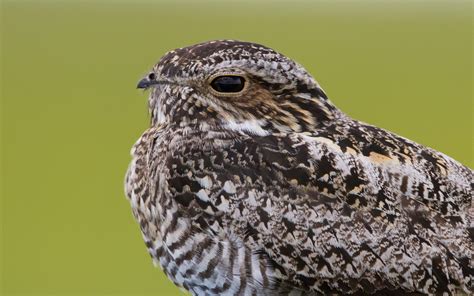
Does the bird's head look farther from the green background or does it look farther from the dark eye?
the green background

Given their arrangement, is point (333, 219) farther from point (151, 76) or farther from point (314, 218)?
point (151, 76)

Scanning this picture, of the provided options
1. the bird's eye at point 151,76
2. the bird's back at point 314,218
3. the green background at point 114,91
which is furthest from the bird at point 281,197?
the green background at point 114,91

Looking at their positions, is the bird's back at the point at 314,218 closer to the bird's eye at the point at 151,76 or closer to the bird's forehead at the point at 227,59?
the bird's forehead at the point at 227,59

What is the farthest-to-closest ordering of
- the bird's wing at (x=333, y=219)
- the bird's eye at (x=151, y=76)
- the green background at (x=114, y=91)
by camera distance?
the green background at (x=114, y=91) → the bird's eye at (x=151, y=76) → the bird's wing at (x=333, y=219)

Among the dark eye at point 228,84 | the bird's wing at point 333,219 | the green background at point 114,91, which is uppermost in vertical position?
the green background at point 114,91

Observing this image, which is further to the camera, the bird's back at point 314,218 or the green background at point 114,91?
the green background at point 114,91

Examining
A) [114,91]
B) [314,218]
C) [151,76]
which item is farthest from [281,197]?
[114,91]

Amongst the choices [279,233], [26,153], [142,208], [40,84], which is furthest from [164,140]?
[40,84]
